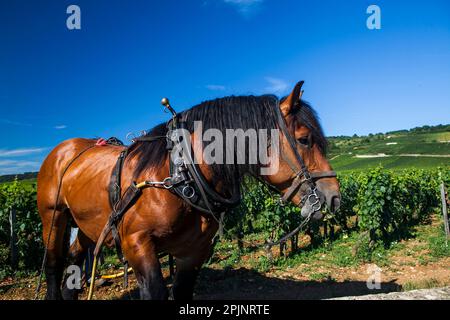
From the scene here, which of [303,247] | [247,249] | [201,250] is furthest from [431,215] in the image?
[201,250]

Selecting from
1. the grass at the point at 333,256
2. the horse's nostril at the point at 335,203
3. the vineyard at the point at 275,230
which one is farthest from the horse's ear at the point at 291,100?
the grass at the point at 333,256

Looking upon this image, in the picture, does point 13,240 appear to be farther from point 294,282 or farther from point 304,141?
point 304,141

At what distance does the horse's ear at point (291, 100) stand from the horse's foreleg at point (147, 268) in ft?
4.89

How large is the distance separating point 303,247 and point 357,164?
54919mm

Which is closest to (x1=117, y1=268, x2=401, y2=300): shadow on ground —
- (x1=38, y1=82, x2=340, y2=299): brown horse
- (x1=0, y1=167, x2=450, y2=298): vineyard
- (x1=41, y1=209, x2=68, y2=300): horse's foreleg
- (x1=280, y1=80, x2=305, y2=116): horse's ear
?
(x1=0, y1=167, x2=450, y2=298): vineyard

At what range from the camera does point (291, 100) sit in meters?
2.65

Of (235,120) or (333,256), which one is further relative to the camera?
(333,256)

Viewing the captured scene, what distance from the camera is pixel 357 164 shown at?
6088 centimetres

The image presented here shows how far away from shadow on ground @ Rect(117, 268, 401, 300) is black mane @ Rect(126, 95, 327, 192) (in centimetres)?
420

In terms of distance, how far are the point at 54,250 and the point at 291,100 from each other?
3486mm

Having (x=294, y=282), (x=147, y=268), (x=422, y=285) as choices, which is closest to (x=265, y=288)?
(x=294, y=282)

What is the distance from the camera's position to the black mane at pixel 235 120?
266cm

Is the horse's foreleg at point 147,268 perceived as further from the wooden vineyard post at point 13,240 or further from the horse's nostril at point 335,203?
the wooden vineyard post at point 13,240

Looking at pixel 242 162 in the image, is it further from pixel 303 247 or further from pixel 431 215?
pixel 431 215
